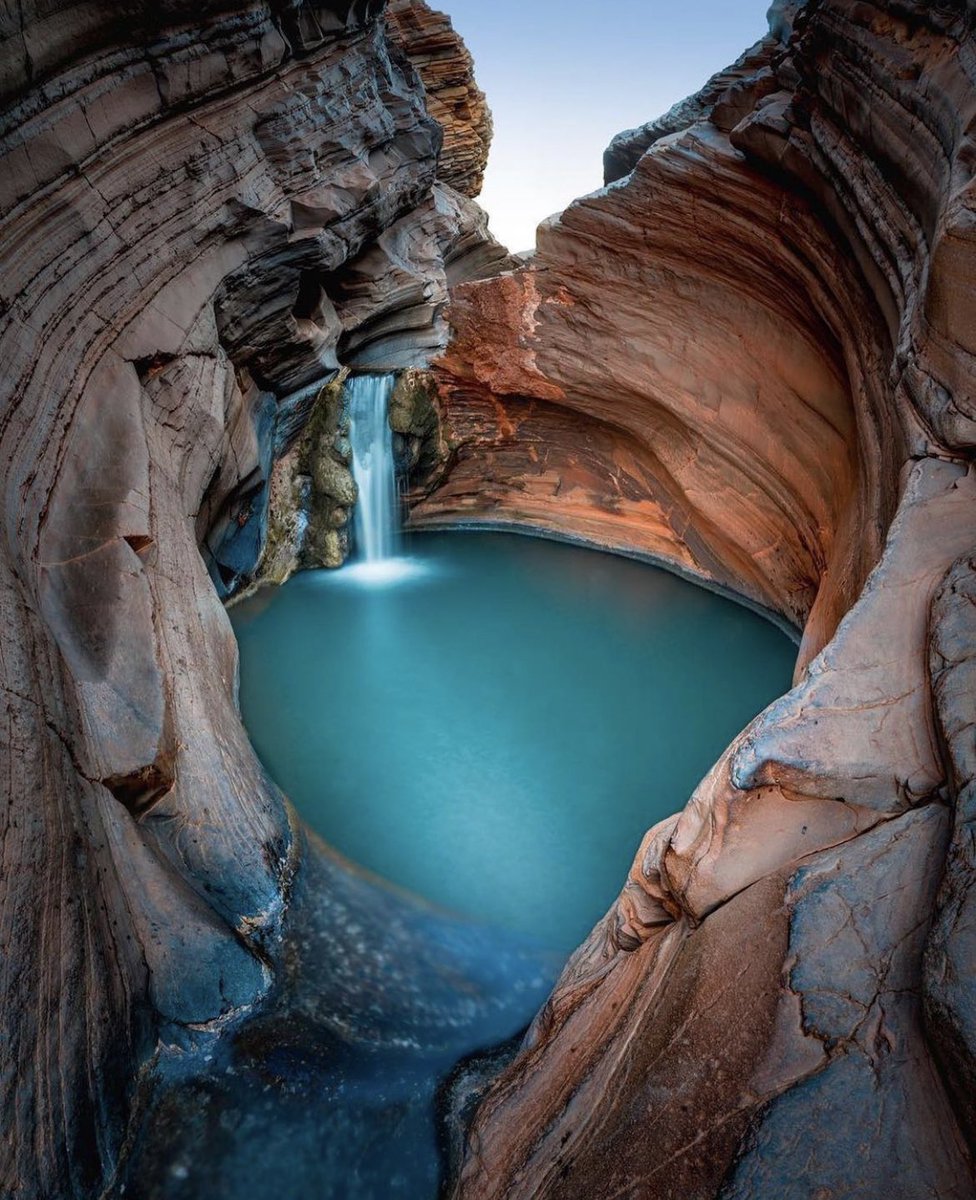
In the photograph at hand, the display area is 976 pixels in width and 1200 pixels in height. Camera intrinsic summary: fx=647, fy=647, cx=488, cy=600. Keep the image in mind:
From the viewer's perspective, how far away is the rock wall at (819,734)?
1595 mm

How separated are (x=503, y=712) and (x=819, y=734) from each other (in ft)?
14.0

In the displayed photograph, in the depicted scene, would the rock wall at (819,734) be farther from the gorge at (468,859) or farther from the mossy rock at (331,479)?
the mossy rock at (331,479)

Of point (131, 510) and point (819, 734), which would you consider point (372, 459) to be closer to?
point (131, 510)

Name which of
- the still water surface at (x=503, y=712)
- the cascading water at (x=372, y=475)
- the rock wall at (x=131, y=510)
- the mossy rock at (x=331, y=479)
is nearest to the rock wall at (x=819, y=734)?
the still water surface at (x=503, y=712)

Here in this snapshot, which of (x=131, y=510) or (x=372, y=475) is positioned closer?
(x=131, y=510)

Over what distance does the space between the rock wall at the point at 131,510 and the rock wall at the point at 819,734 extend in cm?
172

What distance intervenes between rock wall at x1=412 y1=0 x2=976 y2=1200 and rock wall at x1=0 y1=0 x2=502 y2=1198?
1.72 m

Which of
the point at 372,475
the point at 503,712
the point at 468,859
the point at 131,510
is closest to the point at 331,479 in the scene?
the point at 372,475

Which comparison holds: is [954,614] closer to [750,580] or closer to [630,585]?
[750,580]

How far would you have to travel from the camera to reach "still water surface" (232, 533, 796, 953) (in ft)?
15.6

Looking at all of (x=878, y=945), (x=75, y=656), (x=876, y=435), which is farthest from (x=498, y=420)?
(x=878, y=945)

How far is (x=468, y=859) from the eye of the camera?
4738mm

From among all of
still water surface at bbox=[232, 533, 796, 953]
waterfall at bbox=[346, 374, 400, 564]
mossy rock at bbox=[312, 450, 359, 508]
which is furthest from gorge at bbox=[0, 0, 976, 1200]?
waterfall at bbox=[346, 374, 400, 564]

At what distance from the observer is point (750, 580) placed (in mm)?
8031
